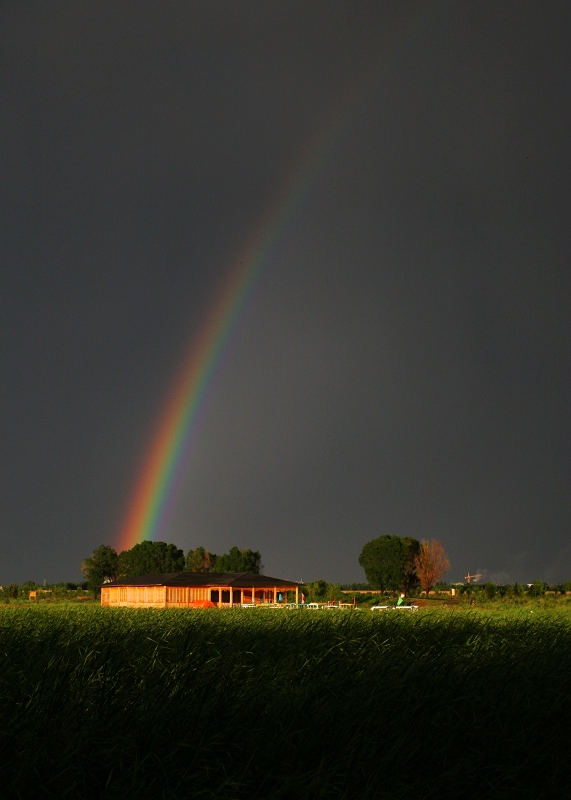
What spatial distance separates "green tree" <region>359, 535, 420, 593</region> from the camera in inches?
3078

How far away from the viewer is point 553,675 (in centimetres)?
925

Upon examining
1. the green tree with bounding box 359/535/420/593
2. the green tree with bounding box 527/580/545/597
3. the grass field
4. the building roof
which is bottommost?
the grass field

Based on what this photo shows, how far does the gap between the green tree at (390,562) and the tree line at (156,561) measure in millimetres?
11249

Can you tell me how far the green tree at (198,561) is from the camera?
91.2 metres

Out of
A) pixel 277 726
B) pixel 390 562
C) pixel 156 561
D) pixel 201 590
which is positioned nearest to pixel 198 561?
pixel 156 561

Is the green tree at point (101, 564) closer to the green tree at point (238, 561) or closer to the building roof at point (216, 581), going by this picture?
the green tree at point (238, 561)

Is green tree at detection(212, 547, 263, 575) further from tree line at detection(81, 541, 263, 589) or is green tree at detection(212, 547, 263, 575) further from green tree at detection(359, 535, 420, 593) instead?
green tree at detection(359, 535, 420, 593)

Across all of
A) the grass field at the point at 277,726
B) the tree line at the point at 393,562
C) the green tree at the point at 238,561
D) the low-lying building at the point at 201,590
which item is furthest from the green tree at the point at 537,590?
the grass field at the point at 277,726

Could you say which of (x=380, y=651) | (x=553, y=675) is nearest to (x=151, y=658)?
(x=380, y=651)

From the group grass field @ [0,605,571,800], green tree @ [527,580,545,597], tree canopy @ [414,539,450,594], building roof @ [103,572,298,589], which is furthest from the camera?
tree canopy @ [414,539,450,594]

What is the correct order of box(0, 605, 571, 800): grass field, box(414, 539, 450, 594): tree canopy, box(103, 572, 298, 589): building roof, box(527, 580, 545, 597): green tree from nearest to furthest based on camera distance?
1. box(0, 605, 571, 800): grass field
2. box(103, 572, 298, 589): building roof
3. box(527, 580, 545, 597): green tree
4. box(414, 539, 450, 594): tree canopy

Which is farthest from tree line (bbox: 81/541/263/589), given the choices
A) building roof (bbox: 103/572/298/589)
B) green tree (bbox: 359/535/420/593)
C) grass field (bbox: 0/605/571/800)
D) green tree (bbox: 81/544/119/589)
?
grass field (bbox: 0/605/571/800)

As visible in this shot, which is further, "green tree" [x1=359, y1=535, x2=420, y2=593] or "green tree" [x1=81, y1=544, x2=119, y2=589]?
Result: "green tree" [x1=81, y1=544, x2=119, y2=589]

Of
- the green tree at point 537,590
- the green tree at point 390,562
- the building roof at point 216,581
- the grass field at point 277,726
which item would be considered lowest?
the grass field at point 277,726
